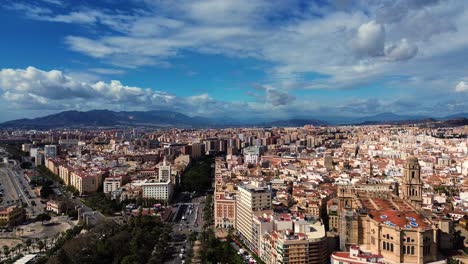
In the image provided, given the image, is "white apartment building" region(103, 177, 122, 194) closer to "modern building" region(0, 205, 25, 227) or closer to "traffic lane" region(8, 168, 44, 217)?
"traffic lane" region(8, 168, 44, 217)

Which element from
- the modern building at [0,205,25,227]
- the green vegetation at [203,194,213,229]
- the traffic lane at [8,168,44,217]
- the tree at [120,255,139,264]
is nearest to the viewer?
the tree at [120,255,139,264]

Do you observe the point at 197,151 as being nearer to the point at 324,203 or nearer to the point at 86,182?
the point at 86,182

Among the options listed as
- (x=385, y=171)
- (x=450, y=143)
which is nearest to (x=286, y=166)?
(x=385, y=171)

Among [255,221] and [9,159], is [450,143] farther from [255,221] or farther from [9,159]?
[9,159]

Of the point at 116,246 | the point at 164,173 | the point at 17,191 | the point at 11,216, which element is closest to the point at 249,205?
the point at 116,246

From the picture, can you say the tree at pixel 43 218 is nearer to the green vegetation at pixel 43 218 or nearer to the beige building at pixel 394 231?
the green vegetation at pixel 43 218

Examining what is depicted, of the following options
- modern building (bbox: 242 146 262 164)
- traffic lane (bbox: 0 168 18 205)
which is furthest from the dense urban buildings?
traffic lane (bbox: 0 168 18 205)
